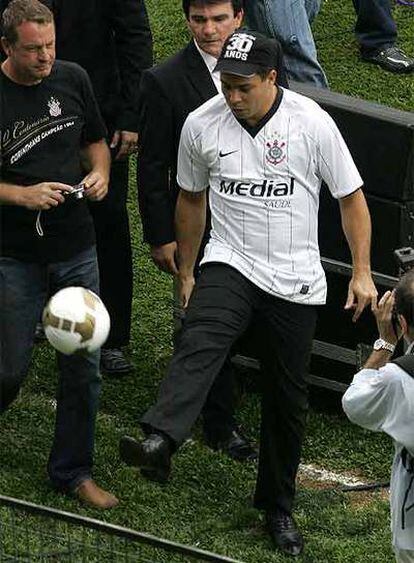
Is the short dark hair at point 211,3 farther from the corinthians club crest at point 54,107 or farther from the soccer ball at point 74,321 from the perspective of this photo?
the soccer ball at point 74,321

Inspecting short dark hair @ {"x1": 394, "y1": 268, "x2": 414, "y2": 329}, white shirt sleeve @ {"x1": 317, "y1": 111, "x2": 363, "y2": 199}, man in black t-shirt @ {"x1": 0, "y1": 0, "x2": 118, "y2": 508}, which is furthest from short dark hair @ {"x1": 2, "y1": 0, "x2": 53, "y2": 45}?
short dark hair @ {"x1": 394, "y1": 268, "x2": 414, "y2": 329}

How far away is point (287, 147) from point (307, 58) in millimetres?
2895

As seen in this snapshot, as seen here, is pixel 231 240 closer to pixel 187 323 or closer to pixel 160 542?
pixel 187 323

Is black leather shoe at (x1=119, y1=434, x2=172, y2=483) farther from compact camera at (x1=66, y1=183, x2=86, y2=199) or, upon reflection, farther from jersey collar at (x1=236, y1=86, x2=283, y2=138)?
jersey collar at (x1=236, y1=86, x2=283, y2=138)

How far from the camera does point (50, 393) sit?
8.23 meters

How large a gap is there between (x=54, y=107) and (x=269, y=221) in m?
0.98

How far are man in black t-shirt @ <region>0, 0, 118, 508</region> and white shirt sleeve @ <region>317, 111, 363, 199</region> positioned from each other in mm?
926

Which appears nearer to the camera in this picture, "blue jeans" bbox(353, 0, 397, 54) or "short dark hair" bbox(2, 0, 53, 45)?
"short dark hair" bbox(2, 0, 53, 45)

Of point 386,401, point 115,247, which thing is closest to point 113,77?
point 115,247

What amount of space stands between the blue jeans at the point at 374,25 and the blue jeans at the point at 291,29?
5.07 ft

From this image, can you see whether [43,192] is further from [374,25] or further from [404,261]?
[374,25]

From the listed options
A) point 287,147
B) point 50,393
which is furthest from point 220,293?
point 50,393

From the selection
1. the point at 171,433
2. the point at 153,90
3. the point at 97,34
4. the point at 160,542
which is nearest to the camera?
the point at 160,542

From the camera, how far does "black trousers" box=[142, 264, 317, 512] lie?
6.26 metres
